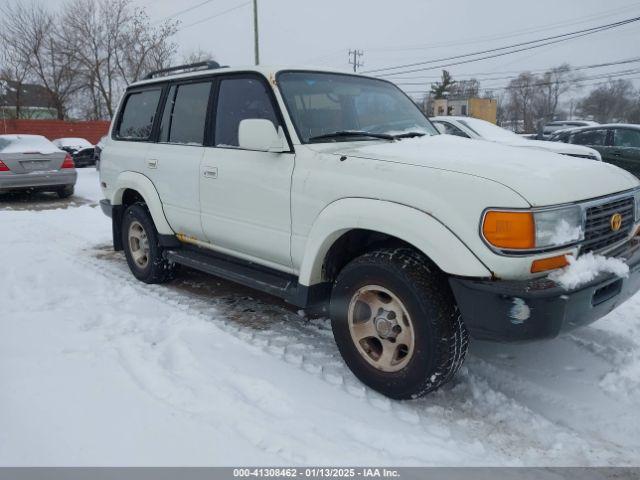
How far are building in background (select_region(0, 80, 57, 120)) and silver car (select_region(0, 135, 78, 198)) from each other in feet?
70.3

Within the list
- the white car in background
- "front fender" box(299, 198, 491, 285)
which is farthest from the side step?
the white car in background

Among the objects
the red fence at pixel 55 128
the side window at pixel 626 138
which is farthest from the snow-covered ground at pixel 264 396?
the red fence at pixel 55 128

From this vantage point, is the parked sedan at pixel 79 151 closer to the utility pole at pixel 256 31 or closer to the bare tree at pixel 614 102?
the utility pole at pixel 256 31

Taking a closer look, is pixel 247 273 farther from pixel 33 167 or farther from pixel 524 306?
pixel 33 167

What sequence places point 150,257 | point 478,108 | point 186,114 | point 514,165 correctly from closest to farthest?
point 514,165
point 186,114
point 150,257
point 478,108

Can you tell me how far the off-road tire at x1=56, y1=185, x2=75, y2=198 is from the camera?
37.8 ft

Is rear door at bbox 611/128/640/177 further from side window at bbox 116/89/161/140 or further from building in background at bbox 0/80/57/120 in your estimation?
building in background at bbox 0/80/57/120

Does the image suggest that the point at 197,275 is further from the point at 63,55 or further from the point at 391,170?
the point at 63,55

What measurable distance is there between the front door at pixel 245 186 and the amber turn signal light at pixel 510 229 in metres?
1.42

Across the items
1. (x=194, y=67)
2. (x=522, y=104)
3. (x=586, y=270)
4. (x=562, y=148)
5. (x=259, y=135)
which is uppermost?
(x=522, y=104)

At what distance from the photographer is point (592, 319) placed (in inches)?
106

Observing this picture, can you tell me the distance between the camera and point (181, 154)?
14.5 feet

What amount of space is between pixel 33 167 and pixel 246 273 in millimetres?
9072

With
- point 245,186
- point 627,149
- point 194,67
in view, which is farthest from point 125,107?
point 627,149
